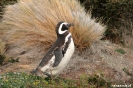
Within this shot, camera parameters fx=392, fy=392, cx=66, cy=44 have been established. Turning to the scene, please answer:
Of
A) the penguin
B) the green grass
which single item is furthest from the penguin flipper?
the green grass

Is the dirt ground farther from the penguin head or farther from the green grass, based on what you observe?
the penguin head

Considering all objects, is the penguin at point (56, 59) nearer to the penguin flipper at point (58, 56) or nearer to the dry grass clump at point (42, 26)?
the penguin flipper at point (58, 56)

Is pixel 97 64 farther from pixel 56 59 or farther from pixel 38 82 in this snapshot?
pixel 38 82

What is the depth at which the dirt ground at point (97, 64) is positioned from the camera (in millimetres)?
8469

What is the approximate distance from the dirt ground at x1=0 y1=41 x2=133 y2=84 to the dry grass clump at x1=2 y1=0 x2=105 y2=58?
256mm

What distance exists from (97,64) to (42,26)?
1.71m

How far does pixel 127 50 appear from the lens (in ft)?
33.4

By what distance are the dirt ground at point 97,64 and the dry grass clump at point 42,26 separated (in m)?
0.26

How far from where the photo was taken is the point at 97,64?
891 cm

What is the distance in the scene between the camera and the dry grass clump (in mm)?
9312

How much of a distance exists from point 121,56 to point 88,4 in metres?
2.67

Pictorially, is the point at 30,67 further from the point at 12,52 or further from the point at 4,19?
the point at 4,19

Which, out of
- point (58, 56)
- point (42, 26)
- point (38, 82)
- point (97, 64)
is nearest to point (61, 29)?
point (58, 56)

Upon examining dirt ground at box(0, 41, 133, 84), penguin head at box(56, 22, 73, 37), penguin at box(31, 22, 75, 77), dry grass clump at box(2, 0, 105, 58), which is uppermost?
penguin head at box(56, 22, 73, 37)
